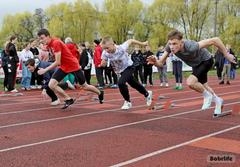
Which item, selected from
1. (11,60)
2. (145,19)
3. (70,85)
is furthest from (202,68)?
(145,19)

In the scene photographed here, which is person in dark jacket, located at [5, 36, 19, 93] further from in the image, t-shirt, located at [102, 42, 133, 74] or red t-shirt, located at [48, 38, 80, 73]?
t-shirt, located at [102, 42, 133, 74]

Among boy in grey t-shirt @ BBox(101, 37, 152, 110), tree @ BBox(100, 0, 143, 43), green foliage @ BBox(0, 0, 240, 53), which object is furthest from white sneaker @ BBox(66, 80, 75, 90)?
tree @ BBox(100, 0, 143, 43)

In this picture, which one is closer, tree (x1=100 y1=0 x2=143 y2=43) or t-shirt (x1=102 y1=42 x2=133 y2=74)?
t-shirt (x1=102 y1=42 x2=133 y2=74)

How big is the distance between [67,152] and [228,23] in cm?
5597

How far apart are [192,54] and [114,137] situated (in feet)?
8.07

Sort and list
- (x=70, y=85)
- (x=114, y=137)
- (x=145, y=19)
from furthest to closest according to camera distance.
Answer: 1. (x=145, y=19)
2. (x=70, y=85)
3. (x=114, y=137)

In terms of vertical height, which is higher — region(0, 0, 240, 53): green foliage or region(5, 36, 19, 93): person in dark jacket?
region(0, 0, 240, 53): green foliage

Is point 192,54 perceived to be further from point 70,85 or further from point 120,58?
point 70,85

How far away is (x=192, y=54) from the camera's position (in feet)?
27.9

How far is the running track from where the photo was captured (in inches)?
225

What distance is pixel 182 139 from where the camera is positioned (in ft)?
22.6

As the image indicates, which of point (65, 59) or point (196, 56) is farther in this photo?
point (65, 59)

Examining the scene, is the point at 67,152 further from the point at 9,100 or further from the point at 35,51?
the point at 35,51

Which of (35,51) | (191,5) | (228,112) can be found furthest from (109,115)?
(191,5)
